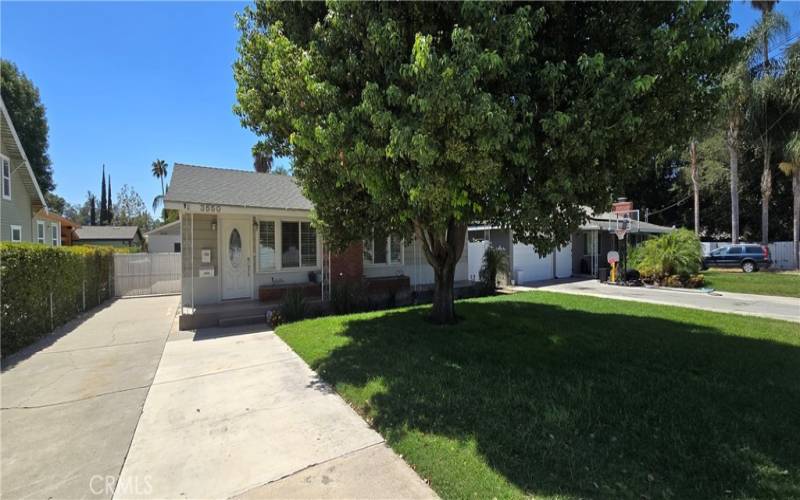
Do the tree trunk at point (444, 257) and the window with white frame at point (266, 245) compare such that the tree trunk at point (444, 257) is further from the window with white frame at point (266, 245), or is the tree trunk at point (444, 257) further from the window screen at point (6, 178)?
the window screen at point (6, 178)

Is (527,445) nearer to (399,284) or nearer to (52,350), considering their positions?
(52,350)

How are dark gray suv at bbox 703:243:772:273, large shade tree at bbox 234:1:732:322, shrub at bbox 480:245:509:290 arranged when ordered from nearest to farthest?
large shade tree at bbox 234:1:732:322
shrub at bbox 480:245:509:290
dark gray suv at bbox 703:243:772:273

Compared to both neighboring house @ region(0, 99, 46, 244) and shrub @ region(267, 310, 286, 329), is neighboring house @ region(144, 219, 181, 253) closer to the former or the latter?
neighboring house @ region(0, 99, 46, 244)

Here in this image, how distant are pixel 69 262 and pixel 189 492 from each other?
941cm

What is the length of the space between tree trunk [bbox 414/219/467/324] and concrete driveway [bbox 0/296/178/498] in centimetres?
530

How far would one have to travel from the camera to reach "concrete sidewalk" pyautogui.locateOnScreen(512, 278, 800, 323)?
1020cm

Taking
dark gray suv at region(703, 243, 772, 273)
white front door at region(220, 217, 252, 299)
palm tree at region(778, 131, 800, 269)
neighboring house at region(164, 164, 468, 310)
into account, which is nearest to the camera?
neighboring house at region(164, 164, 468, 310)

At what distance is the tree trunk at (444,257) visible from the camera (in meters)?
7.53

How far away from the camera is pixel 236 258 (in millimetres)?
10805

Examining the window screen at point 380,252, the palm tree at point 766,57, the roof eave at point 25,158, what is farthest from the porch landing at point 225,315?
the palm tree at point 766,57

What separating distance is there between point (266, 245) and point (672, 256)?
16341 millimetres

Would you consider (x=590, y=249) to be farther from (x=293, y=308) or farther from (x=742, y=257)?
(x=293, y=308)

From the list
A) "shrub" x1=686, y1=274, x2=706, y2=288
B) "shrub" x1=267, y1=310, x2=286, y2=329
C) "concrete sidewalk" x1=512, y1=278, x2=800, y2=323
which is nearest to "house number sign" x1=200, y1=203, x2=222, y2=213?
"shrub" x1=267, y1=310, x2=286, y2=329

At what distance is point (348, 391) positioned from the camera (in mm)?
4664
